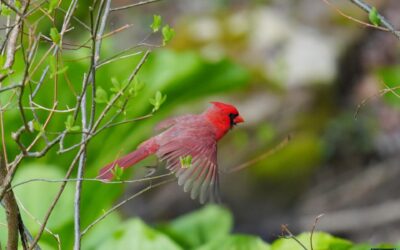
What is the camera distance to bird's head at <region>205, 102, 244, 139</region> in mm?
2213

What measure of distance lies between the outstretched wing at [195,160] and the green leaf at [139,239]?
0.50 metres

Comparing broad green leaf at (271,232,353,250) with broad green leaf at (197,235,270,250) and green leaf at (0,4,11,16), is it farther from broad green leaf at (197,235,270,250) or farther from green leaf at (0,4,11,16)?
green leaf at (0,4,11,16)

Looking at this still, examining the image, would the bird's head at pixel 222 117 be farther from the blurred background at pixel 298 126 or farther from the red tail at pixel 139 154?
the blurred background at pixel 298 126

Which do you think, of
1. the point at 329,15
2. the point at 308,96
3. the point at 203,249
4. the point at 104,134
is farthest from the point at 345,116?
the point at 203,249

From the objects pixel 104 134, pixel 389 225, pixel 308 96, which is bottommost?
pixel 389 225

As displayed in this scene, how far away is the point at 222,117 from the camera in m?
2.22

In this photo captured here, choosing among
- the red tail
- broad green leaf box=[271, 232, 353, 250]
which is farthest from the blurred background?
the red tail

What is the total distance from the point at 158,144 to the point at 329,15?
539cm

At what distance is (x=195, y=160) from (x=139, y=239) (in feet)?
1.97

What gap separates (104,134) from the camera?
4047 mm

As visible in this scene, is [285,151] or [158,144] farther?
→ [285,151]

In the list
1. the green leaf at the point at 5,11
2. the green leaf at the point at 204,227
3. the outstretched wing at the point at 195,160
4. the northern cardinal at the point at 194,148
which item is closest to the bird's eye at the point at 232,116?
the northern cardinal at the point at 194,148

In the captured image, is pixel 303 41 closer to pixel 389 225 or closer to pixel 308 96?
pixel 308 96

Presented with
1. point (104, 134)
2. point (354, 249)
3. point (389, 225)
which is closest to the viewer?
point (354, 249)
